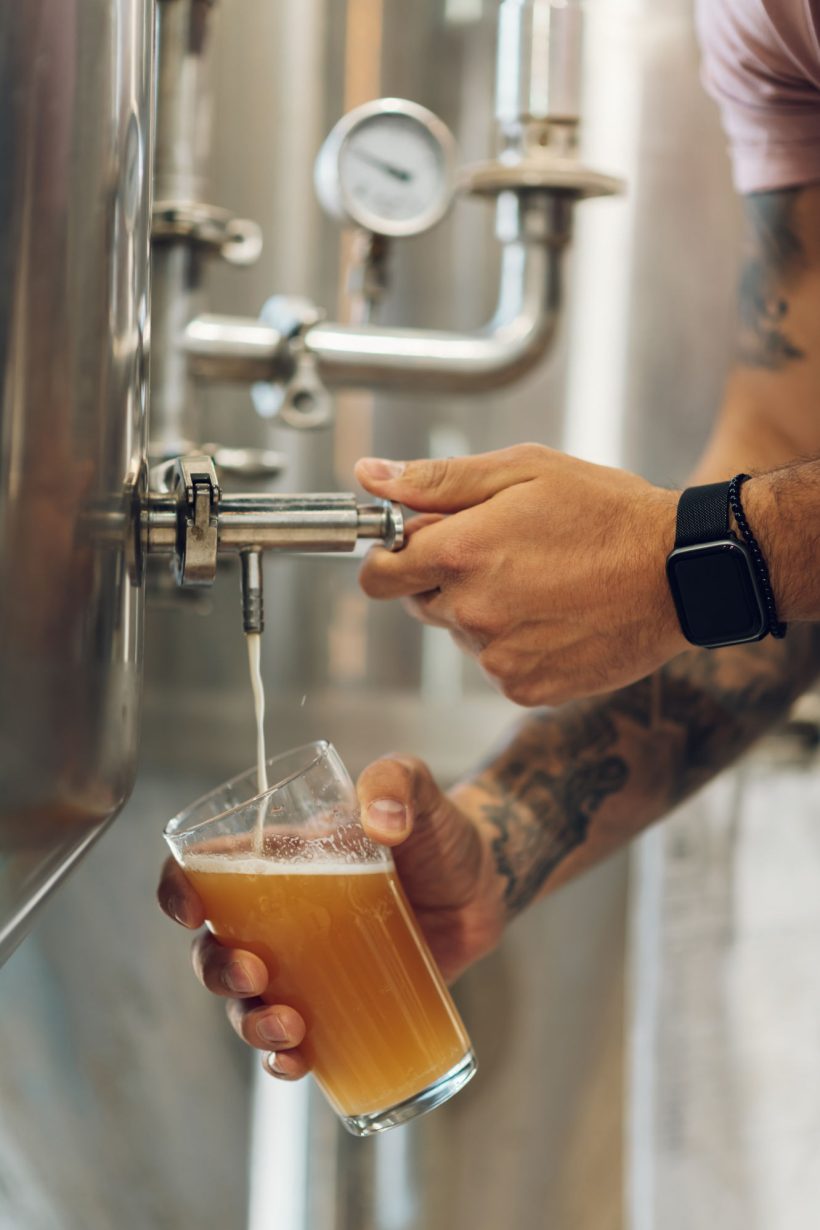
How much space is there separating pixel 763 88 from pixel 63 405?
557 millimetres

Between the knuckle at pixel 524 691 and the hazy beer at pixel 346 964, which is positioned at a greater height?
the knuckle at pixel 524 691

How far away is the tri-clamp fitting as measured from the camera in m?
0.52

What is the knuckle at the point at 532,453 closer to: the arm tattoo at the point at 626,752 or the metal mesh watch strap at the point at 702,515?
the metal mesh watch strap at the point at 702,515

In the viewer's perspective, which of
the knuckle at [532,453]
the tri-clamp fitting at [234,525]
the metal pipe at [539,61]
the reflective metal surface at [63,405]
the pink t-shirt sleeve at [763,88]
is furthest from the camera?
the metal pipe at [539,61]

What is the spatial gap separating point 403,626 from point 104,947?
0.31 meters

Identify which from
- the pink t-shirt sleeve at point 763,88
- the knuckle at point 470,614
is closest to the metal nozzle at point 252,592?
the knuckle at point 470,614

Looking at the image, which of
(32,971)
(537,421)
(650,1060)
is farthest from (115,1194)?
(537,421)

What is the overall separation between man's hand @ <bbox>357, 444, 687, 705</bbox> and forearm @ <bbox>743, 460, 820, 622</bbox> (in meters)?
0.04

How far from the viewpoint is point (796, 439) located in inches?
33.1

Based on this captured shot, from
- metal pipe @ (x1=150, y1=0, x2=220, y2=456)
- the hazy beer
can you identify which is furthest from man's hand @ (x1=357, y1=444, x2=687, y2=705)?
metal pipe @ (x1=150, y1=0, x2=220, y2=456)

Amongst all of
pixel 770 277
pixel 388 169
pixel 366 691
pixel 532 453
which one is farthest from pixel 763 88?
pixel 366 691

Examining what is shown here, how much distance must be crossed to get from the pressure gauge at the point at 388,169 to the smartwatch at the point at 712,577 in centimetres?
37

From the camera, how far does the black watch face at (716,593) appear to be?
1.92 ft

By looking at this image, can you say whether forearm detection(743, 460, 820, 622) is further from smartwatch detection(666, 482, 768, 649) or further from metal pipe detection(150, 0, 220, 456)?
metal pipe detection(150, 0, 220, 456)
